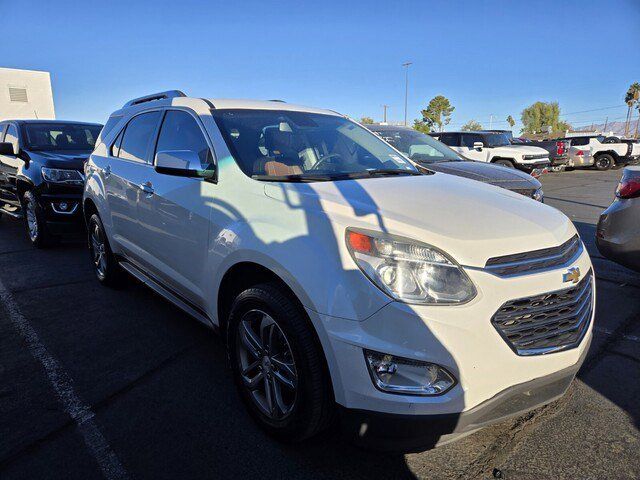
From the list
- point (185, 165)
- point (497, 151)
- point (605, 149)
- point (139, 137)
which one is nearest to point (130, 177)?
point (139, 137)

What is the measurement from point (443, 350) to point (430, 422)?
Result: 299 millimetres

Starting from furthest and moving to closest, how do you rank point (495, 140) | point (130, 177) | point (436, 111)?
point (436, 111), point (495, 140), point (130, 177)

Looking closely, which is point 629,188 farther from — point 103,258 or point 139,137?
point 103,258

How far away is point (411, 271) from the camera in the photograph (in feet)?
6.10

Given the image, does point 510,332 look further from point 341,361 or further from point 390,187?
point 390,187

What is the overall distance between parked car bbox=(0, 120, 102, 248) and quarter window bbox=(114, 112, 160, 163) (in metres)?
2.55

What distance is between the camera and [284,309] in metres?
2.09

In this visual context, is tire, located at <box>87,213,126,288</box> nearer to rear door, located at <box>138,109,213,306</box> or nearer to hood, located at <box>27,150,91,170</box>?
rear door, located at <box>138,109,213,306</box>

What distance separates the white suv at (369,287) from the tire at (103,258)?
172cm

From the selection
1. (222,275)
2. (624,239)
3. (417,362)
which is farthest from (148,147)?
(624,239)

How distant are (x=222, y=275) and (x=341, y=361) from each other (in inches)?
38.2

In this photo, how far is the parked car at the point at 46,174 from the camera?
6.15m

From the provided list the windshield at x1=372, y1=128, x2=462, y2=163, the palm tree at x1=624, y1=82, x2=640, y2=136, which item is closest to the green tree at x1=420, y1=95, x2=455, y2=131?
the palm tree at x1=624, y1=82, x2=640, y2=136

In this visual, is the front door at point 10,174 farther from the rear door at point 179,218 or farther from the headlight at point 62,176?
the rear door at point 179,218
